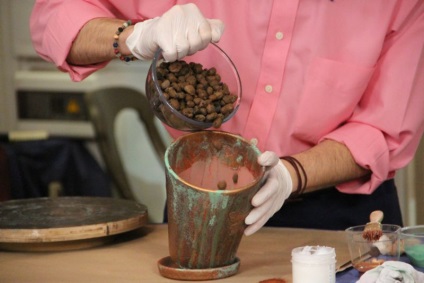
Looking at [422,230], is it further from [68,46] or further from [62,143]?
[62,143]

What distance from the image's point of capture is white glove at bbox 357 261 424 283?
151 centimetres

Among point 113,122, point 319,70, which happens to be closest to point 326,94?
point 319,70

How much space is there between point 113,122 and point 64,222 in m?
1.99

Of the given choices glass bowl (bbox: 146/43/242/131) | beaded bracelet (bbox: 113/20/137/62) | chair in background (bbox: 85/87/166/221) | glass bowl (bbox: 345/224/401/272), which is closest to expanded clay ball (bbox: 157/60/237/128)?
glass bowl (bbox: 146/43/242/131)

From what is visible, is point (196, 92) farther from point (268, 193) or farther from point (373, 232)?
point (373, 232)

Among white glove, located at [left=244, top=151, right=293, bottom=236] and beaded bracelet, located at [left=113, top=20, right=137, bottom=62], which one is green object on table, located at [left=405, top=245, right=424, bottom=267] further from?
beaded bracelet, located at [left=113, top=20, right=137, bottom=62]

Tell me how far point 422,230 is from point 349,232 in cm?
16

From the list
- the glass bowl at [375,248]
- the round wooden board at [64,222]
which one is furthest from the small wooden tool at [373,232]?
the round wooden board at [64,222]

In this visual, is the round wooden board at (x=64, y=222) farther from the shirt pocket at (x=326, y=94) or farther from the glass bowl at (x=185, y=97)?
the shirt pocket at (x=326, y=94)

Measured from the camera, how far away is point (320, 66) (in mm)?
2014

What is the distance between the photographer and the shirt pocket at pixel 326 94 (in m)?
2.02

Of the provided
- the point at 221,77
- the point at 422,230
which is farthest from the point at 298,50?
the point at 422,230

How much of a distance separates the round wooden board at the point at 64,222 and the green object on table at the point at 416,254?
61 cm

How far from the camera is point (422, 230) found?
68.9 inches
